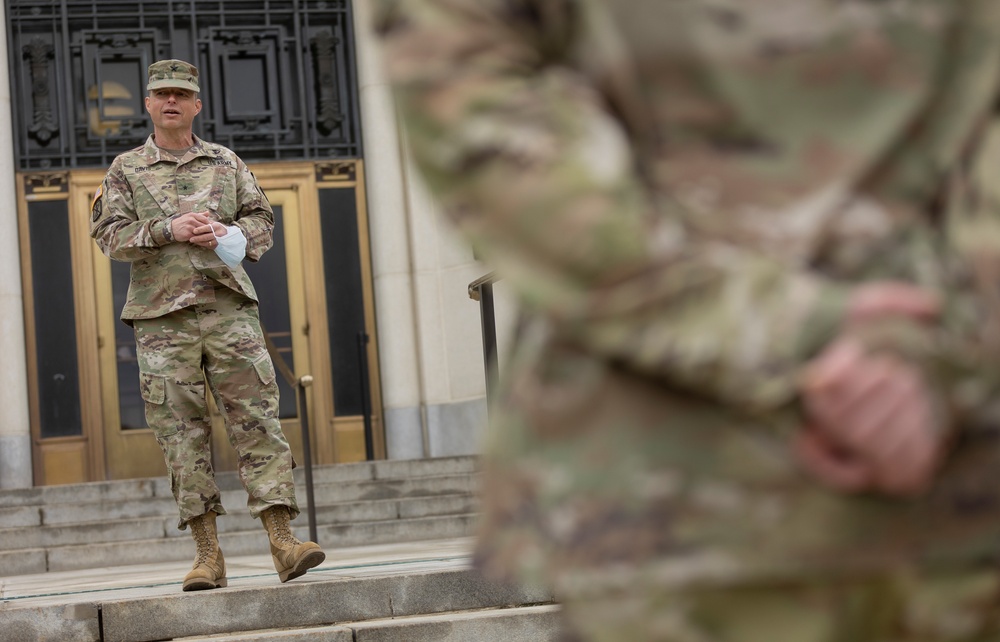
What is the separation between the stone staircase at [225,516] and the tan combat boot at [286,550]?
3510 millimetres

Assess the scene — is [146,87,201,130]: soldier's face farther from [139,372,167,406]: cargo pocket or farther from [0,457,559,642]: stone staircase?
[0,457,559,642]: stone staircase

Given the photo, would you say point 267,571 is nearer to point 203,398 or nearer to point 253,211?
point 203,398

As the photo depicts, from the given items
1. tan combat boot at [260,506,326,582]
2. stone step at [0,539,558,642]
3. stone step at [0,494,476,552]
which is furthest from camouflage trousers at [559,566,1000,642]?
stone step at [0,494,476,552]

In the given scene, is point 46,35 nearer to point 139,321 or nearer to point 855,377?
point 139,321

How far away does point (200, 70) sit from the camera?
12.9 meters

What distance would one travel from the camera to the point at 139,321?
220 inches

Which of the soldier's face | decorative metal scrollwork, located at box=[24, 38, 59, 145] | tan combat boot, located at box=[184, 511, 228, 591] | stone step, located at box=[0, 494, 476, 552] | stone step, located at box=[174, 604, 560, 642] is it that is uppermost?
decorative metal scrollwork, located at box=[24, 38, 59, 145]

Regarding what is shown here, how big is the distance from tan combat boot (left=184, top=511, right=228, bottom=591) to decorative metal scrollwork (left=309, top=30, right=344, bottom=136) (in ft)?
26.3

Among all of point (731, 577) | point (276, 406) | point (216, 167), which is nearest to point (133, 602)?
point (276, 406)

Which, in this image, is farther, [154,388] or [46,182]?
[46,182]

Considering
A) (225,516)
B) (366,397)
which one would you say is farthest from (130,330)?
(225,516)

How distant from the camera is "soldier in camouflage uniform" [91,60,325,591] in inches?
216

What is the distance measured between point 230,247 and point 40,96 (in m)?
7.97

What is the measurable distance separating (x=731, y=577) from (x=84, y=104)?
12472 mm
